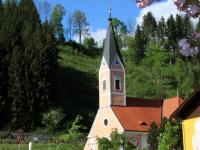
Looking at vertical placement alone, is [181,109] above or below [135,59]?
below

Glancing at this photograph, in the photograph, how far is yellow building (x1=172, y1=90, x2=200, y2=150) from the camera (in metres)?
23.5

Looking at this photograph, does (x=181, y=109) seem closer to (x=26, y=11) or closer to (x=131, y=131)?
(x=131, y=131)

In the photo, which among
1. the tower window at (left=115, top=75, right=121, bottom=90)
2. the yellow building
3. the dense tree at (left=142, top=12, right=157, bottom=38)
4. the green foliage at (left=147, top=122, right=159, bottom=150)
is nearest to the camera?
the yellow building

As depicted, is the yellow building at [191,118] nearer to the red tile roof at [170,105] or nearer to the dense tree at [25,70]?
the dense tree at [25,70]

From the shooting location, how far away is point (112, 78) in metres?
65.9

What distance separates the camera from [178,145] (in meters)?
39.8

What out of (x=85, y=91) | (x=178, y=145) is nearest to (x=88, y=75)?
(x=85, y=91)

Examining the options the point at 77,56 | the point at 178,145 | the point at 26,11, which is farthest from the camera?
the point at 77,56

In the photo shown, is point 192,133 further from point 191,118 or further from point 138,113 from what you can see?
point 138,113

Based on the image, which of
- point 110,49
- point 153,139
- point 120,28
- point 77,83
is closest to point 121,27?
point 120,28

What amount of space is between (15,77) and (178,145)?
26.6 m

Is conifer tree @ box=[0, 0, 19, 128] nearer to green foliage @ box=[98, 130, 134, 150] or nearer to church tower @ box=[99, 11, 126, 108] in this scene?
church tower @ box=[99, 11, 126, 108]

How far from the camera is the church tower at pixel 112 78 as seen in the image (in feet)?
214

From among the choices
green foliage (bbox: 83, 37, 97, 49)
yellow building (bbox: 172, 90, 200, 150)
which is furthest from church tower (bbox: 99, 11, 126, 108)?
green foliage (bbox: 83, 37, 97, 49)
